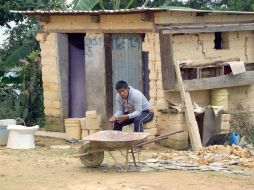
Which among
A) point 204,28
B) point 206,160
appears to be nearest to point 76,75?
point 204,28

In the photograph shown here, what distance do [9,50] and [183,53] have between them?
7.24 metres

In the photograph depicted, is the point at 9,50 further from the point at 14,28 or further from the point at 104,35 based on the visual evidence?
the point at 104,35

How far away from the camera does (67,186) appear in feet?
28.7

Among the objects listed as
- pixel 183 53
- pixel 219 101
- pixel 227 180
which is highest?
pixel 183 53

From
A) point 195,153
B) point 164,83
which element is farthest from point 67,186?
point 164,83

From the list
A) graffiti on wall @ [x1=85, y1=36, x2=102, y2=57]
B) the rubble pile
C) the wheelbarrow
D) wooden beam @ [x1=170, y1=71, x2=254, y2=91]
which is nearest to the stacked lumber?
graffiti on wall @ [x1=85, y1=36, x2=102, y2=57]

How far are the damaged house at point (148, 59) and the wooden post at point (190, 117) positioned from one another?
154 millimetres

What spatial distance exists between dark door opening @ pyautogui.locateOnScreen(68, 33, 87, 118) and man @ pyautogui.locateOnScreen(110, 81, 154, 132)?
4.06 metres

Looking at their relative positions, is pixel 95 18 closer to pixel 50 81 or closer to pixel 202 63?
pixel 50 81

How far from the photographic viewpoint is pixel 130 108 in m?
11.2

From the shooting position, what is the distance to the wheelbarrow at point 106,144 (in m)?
9.45

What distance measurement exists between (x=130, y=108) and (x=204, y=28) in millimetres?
3307

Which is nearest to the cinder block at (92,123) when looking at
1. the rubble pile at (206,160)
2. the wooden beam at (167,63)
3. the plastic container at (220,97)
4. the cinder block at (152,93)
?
the cinder block at (152,93)

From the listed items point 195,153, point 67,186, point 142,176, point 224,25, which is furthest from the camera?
point 224,25
